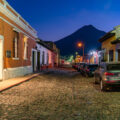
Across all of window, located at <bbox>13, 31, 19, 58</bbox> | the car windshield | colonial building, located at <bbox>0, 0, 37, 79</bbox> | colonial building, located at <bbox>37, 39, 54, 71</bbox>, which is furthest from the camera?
colonial building, located at <bbox>37, 39, 54, 71</bbox>

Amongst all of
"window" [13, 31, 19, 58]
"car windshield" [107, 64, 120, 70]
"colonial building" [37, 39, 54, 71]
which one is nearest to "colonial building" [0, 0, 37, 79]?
"window" [13, 31, 19, 58]

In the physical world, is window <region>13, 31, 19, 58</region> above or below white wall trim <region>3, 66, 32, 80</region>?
above

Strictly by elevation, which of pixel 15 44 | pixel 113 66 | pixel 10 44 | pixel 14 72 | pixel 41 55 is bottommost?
pixel 14 72

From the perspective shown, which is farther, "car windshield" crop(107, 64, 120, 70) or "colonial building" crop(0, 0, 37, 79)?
"colonial building" crop(0, 0, 37, 79)

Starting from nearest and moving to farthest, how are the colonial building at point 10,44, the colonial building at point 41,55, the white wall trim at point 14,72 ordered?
the colonial building at point 10,44, the white wall trim at point 14,72, the colonial building at point 41,55

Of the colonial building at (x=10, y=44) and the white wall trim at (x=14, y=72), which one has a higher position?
the colonial building at (x=10, y=44)

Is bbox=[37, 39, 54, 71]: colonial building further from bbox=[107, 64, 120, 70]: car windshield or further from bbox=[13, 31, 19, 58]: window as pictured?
bbox=[107, 64, 120, 70]: car windshield

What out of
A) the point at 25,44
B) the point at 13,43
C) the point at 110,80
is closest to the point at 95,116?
the point at 110,80

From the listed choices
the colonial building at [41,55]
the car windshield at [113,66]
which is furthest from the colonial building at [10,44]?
the colonial building at [41,55]

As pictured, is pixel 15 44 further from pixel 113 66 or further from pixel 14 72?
pixel 113 66

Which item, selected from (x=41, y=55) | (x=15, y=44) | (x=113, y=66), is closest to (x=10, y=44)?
(x=15, y=44)

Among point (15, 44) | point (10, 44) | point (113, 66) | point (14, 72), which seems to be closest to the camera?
point (113, 66)

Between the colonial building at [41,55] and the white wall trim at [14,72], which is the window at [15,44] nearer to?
the white wall trim at [14,72]

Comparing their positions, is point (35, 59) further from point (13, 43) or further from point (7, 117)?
point (7, 117)
